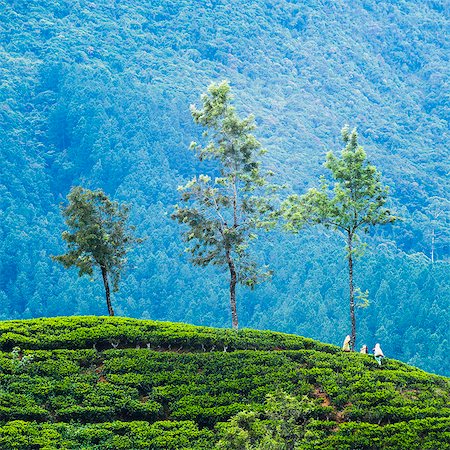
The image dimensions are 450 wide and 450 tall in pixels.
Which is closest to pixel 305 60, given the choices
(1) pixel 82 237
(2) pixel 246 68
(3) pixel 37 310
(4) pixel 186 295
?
(2) pixel 246 68

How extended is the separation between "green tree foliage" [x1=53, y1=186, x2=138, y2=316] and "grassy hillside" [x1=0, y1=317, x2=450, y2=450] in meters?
5.27

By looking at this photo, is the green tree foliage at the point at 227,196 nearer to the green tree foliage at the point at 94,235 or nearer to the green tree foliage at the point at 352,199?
the green tree foliage at the point at 352,199

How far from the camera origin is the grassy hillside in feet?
65.6

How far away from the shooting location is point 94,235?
1258 inches

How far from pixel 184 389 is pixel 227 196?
39.2 feet

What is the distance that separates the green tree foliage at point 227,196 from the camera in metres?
31.6

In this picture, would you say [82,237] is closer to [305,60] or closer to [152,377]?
[152,377]

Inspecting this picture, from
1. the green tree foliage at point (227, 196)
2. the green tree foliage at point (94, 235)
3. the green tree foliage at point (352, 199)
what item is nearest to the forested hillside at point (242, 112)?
the green tree foliage at point (352, 199)

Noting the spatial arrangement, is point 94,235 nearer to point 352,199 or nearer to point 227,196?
point 227,196

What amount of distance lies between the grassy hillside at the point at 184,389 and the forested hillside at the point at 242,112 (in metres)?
41.4

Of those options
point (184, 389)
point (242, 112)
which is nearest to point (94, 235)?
point (184, 389)

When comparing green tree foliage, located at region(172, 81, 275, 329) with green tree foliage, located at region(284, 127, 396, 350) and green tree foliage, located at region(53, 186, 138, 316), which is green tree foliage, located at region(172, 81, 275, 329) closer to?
green tree foliage, located at region(284, 127, 396, 350)

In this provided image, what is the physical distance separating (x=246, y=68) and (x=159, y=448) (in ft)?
311

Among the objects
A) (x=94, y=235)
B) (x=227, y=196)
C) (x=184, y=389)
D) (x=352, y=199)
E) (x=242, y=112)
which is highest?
→ (x=242, y=112)
